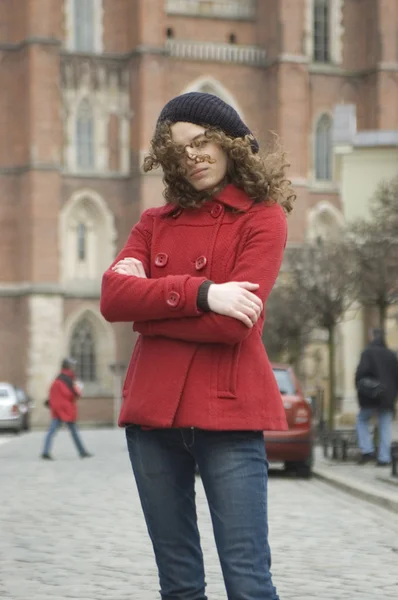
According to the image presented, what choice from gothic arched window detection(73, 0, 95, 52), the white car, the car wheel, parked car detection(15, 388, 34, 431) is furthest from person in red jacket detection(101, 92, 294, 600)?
gothic arched window detection(73, 0, 95, 52)

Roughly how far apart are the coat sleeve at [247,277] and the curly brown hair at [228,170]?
0.23 ft

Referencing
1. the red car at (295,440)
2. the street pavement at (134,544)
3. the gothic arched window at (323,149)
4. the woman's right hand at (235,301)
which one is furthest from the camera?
the gothic arched window at (323,149)

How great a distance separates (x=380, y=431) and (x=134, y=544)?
7893mm

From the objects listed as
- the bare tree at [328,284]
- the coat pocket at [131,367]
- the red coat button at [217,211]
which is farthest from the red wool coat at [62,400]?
the red coat button at [217,211]

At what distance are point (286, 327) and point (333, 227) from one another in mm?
18320

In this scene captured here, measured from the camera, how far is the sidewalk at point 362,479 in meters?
12.0

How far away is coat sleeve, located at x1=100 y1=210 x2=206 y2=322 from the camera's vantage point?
3.63 m

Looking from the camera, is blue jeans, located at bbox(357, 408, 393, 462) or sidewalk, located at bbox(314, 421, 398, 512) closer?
sidewalk, located at bbox(314, 421, 398, 512)

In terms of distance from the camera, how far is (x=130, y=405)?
3693 mm

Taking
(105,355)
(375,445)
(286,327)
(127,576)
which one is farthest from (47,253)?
(127,576)

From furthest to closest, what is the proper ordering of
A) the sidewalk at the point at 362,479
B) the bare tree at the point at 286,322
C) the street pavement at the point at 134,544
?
the bare tree at the point at 286,322
the sidewalk at the point at 362,479
the street pavement at the point at 134,544

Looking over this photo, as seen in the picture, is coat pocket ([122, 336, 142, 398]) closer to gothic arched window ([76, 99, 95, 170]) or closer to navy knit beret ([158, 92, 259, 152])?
navy knit beret ([158, 92, 259, 152])

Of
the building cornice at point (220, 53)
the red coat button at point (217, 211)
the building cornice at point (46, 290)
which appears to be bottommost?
the red coat button at point (217, 211)

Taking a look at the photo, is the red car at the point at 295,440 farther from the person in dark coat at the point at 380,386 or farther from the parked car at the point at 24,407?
the parked car at the point at 24,407
